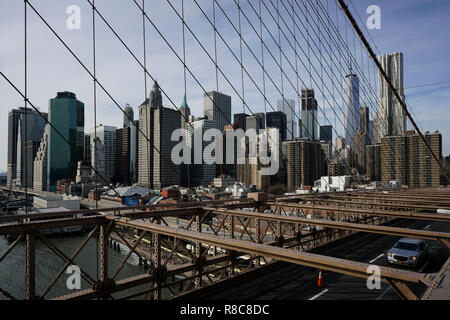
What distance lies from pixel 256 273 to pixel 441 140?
9853 cm

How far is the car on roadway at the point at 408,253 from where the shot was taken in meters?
12.1

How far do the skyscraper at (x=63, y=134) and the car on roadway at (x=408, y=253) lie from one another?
7763 cm

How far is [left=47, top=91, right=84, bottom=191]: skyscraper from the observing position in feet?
284

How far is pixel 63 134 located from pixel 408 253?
98.5 metres

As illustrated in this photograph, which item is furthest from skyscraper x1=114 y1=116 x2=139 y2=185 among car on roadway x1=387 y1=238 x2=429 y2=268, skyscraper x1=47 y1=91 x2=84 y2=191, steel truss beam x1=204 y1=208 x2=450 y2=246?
steel truss beam x1=204 y1=208 x2=450 y2=246

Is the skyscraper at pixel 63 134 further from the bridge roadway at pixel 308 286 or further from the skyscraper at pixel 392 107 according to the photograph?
the bridge roadway at pixel 308 286

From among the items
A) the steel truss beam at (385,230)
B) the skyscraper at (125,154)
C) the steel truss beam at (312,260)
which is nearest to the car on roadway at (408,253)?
the steel truss beam at (385,230)

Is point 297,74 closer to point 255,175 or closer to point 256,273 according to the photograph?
point 256,273

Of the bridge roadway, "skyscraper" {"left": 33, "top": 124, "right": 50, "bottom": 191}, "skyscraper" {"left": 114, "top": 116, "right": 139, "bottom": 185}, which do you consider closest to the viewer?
the bridge roadway

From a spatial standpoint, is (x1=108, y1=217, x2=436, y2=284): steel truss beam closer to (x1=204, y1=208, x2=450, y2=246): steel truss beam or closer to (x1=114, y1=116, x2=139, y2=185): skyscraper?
(x1=204, y1=208, x2=450, y2=246): steel truss beam

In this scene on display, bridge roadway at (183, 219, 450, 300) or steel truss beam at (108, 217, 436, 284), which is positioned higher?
steel truss beam at (108, 217, 436, 284)

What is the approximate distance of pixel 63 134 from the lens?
9150 cm

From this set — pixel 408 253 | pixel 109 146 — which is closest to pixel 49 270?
pixel 408 253

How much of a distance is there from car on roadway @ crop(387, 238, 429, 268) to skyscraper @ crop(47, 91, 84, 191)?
77.6m
